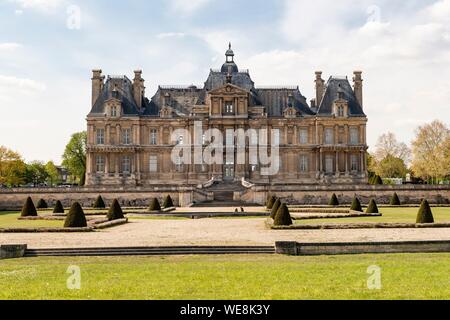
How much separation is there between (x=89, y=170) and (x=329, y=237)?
35543 mm

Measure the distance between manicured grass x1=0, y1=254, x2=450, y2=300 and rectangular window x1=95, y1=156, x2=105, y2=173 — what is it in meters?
36.0

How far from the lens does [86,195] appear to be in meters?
39.8

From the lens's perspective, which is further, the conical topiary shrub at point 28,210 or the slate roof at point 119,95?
the slate roof at point 119,95

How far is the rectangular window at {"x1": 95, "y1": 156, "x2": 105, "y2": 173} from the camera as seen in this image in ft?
163

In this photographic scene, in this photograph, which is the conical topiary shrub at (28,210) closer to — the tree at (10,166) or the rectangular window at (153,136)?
the rectangular window at (153,136)

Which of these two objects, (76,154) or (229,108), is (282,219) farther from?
(76,154)

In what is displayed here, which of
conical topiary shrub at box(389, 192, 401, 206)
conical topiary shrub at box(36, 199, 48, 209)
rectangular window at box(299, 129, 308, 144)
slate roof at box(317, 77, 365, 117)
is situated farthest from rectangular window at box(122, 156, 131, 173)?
conical topiary shrub at box(389, 192, 401, 206)

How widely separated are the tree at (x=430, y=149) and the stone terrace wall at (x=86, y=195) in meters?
27.9

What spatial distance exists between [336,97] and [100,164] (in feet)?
71.4

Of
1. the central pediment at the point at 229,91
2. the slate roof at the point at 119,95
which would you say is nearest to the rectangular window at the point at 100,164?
the slate roof at the point at 119,95

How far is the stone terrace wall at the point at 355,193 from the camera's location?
39.9 m

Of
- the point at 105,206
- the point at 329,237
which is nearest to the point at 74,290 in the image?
the point at 329,237

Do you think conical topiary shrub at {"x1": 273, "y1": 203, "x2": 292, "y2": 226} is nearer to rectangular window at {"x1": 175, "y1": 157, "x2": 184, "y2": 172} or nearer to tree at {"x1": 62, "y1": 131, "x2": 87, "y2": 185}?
rectangular window at {"x1": 175, "y1": 157, "x2": 184, "y2": 172}
